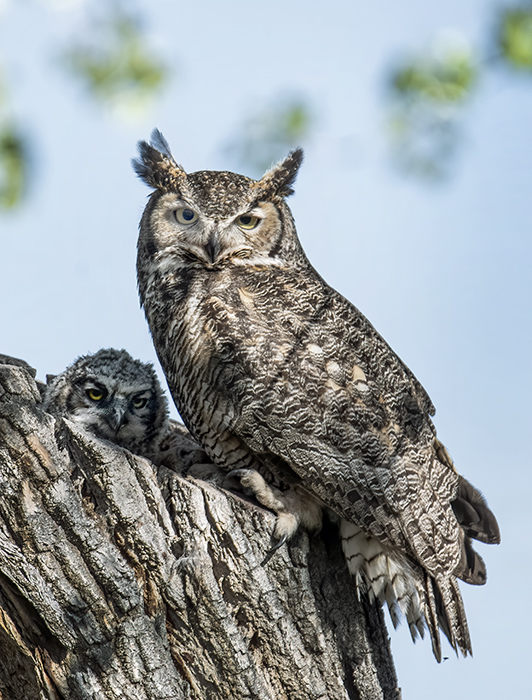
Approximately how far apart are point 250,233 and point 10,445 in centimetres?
160

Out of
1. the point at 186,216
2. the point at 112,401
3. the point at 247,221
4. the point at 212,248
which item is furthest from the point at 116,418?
the point at 247,221

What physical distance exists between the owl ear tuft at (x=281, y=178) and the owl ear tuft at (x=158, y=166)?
393 mm

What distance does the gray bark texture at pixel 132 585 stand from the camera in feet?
7.11

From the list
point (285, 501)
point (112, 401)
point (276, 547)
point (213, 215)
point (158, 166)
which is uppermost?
point (158, 166)

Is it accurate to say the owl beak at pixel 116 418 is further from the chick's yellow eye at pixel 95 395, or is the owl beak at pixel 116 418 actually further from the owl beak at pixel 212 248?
the owl beak at pixel 212 248

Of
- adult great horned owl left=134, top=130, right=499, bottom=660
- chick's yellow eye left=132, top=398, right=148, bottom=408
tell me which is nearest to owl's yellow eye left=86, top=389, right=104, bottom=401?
chick's yellow eye left=132, top=398, right=148, bottom=408

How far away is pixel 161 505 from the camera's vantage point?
2.35 meters

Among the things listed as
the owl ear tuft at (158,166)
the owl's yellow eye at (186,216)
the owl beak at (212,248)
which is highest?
the owl ear tuft at (158,166)

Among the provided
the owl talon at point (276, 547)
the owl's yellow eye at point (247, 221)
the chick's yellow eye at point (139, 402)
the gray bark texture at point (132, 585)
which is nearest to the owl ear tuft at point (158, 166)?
the owl's yellow eye at point (247, 221)

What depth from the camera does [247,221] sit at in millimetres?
3371

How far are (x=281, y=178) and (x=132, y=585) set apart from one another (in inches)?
84.0

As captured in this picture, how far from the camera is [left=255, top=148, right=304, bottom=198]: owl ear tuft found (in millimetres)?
3461

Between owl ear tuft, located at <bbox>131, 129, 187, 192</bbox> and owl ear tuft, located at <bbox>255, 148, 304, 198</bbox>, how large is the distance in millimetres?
393

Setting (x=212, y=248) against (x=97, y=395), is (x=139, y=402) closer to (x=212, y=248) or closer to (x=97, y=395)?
(x=97, y=395)
